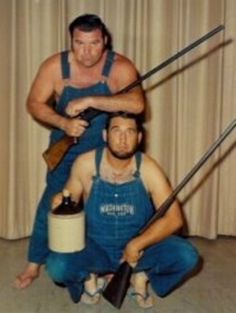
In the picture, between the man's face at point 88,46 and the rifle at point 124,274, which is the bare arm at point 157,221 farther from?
the man's face at point 88,46

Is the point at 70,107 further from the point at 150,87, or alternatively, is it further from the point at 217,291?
the point at 217,291

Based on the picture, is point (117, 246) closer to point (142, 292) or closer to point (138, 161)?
point (142, 292)

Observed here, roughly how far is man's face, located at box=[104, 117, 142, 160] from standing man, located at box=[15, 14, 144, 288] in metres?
0.07

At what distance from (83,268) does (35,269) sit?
39 cm

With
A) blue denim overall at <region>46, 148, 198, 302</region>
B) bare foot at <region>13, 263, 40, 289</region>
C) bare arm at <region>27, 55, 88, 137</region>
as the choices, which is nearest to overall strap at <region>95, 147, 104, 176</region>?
blue denim overall at <region>46, 148, 198, 302</region>

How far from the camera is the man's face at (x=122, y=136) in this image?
215 cm

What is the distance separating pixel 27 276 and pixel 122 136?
78 cm

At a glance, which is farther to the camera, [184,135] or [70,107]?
[184,135]

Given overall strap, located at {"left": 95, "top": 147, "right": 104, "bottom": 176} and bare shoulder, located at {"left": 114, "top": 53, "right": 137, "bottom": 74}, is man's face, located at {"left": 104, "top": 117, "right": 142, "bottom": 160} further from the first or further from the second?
bare shoulder, located at {"left": 114, "top": 53, "right": 137, "bottom": 74}

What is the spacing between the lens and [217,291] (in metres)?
2.39

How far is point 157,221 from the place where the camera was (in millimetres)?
2178

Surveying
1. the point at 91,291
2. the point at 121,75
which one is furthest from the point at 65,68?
the point at 91,291

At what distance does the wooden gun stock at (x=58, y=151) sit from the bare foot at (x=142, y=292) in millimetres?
553

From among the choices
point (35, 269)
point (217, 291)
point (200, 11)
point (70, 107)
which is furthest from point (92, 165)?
point (200, 11)
